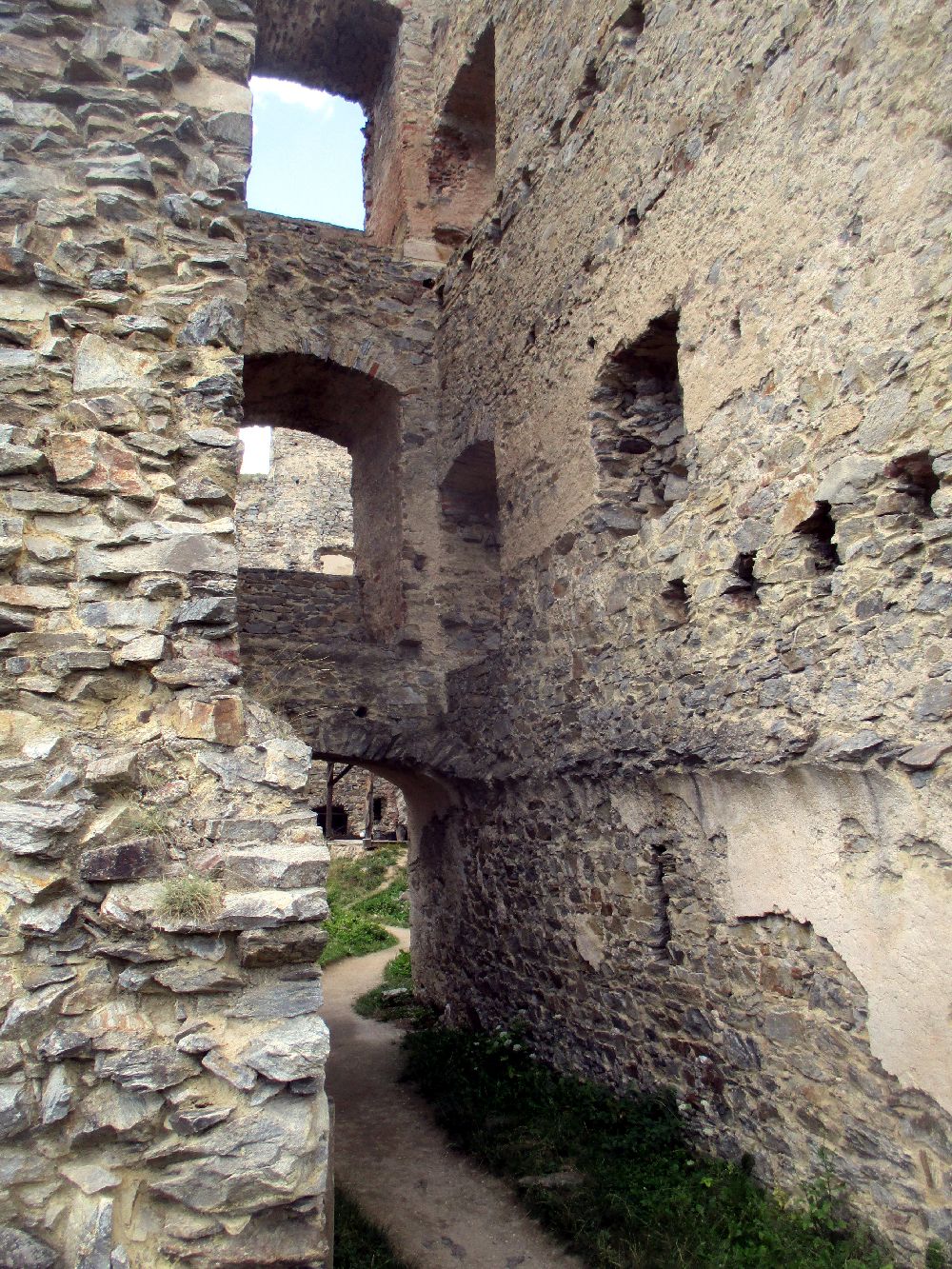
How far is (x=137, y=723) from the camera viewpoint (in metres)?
2.62

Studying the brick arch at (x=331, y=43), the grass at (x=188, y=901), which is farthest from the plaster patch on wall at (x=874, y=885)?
the brick arch at (x=331, y=43)

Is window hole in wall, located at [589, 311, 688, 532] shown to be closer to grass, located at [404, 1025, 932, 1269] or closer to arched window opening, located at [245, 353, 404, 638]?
arched window opening, located at [245, 353, 404, 638]

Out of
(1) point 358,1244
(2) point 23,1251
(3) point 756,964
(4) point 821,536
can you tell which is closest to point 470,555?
(4) point 821,536

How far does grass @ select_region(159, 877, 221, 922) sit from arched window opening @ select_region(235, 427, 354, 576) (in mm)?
14098

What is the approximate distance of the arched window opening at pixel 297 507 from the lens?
1633 cm

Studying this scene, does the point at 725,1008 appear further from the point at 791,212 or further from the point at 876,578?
the point at 791,212

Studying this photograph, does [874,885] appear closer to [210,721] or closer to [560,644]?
[210,721]

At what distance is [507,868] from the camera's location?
21.6ft

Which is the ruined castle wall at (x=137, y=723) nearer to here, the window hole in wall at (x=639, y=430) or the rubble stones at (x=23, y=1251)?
the rubble stones at (x=23, y=1251)

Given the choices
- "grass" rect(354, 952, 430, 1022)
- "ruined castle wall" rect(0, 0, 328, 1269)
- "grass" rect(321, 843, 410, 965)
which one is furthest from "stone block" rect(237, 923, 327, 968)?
"grass" rect(321, 843, 410, 965)

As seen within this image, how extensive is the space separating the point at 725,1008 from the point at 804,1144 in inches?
25.4

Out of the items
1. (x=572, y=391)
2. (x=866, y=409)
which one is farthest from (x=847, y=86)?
(x=572, y=391)

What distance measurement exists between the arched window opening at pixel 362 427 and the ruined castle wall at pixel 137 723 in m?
4.77

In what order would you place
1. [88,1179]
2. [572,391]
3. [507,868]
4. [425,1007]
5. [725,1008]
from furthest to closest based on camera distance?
[425,1007], [507,868], [572,391], [725,1008], [88,1179]
